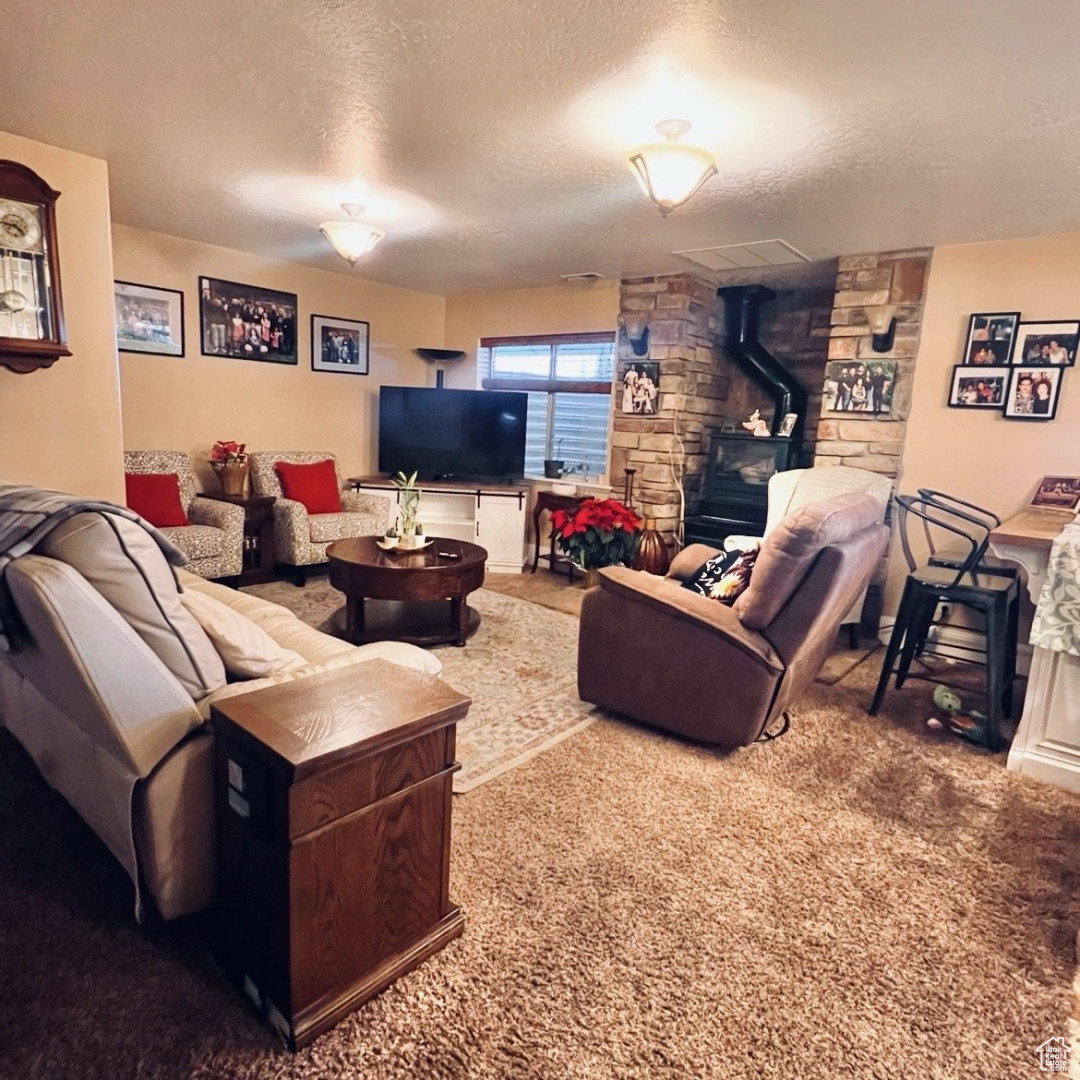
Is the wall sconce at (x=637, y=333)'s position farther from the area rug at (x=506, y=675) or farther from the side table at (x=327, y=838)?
the side table at (x=327, y=838)

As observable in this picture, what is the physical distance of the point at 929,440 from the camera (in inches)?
156

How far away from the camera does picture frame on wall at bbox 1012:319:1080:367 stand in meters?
3.50

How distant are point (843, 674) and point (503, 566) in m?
2.76

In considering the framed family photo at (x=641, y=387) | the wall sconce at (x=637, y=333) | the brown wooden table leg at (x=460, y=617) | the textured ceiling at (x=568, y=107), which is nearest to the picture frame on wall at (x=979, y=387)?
the textured ceiling at (x=568, y=107)

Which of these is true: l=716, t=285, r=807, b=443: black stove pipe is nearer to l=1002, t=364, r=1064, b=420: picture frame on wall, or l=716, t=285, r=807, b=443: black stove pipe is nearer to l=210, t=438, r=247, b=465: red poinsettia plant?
l=1002, t=364, r=1064, b=420: picture frame on wall

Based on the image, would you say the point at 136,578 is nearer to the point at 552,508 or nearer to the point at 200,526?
the point at 200,526

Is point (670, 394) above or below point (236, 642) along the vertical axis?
above

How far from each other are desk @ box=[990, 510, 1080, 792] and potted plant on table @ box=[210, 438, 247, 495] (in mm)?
4460

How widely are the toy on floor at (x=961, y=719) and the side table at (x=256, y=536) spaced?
13.3 ft

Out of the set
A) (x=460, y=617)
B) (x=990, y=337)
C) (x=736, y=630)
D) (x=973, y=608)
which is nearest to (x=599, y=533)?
(x=460, y=617)

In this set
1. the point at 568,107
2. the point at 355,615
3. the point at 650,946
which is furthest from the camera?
the point at 355,615

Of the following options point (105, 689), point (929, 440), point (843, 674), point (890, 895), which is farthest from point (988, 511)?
point (105, 689)

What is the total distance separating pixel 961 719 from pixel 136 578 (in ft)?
10.5

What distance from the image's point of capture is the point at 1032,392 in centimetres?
361
